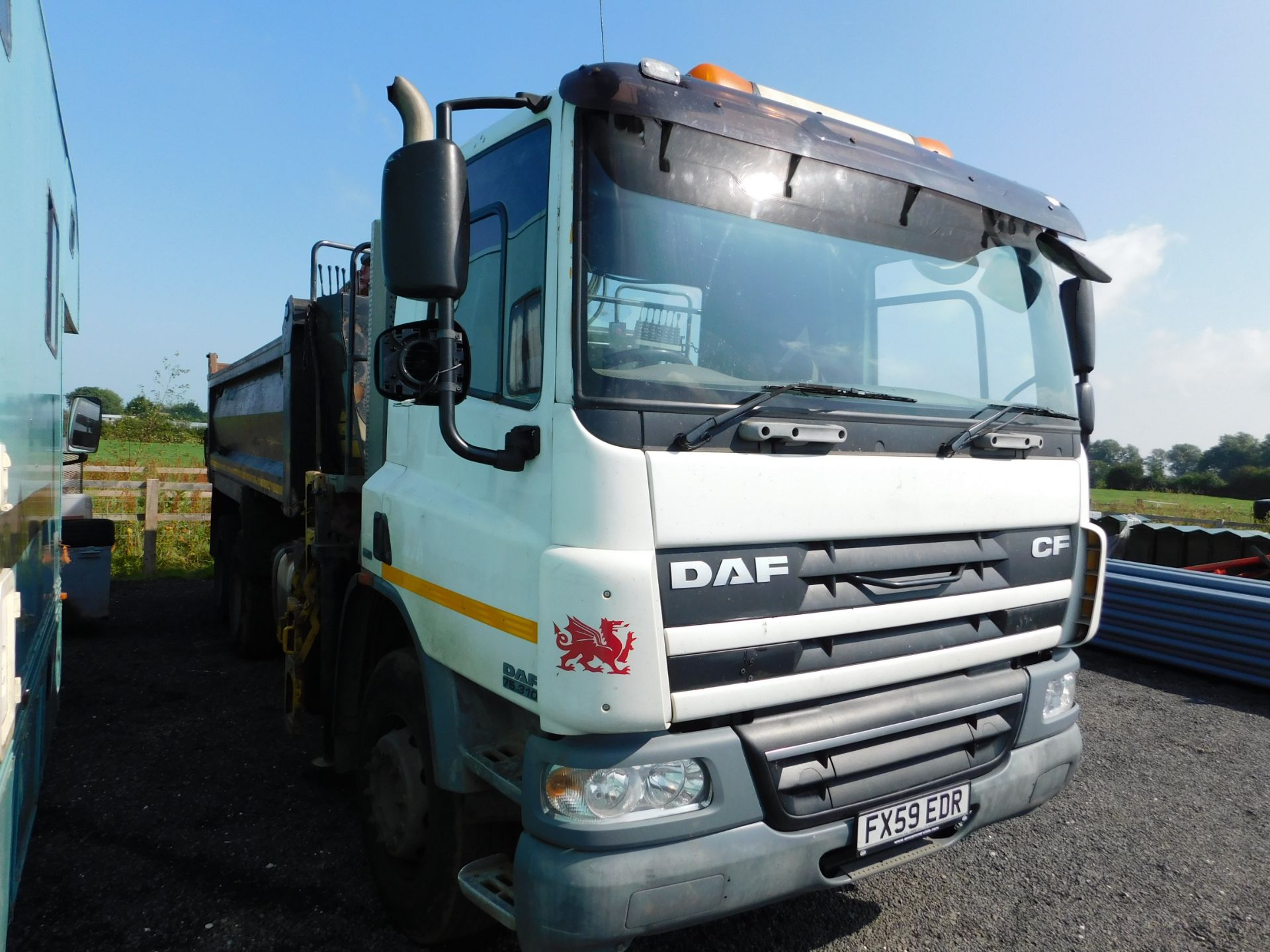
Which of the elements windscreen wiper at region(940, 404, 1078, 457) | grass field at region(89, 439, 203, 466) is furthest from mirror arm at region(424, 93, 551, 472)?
grass field at region(89, 439, 203, 466)

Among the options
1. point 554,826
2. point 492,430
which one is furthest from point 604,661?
point 492,430

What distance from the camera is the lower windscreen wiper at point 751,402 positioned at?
2.15m

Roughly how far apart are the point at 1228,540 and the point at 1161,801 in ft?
17.8

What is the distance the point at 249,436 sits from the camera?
615 centimetres

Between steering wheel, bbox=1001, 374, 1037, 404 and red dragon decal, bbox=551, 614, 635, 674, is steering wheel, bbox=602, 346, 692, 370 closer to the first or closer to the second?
red dragon decal, bbox=551, 614, 635, 674

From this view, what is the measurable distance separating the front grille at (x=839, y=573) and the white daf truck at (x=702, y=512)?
1 centimetres

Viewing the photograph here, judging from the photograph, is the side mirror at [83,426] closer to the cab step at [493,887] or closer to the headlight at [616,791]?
the cab step at [493,887]

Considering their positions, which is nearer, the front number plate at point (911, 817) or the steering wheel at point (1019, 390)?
the front number plate at point (911, 817)

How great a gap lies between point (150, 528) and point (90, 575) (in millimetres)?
3789

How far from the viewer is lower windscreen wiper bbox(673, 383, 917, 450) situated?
215 centimetres

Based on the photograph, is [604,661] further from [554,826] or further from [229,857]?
[229,857]

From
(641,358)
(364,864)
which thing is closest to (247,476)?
(364,864)

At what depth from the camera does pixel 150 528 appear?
35.2ft

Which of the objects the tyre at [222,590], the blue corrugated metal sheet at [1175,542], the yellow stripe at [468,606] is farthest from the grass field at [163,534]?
the blue corrugated metal sheet at [1175,542]
